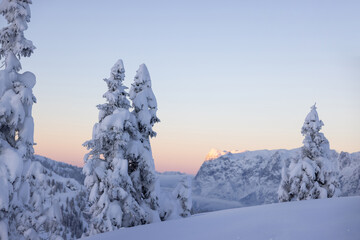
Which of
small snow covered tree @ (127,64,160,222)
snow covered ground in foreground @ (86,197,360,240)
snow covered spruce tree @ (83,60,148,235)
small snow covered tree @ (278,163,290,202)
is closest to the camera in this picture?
snow covered ground in foreground @ (86,197,360,240)

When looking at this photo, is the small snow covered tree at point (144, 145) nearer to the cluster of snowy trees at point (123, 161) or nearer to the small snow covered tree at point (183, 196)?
the cluster of snowy trees at point (123, 161)

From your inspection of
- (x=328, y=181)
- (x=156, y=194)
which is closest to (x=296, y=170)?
(x=328, y=181)

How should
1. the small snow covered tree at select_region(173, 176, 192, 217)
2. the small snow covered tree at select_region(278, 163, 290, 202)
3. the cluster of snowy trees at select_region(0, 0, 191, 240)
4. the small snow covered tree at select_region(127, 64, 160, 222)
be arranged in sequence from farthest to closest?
the small snow covered tree at select_region(278, 163, 290, 202)
the small snow covered tree at select_region(173, 176, 192, 217)
the small snow covered tree at select_region(127, 64, 160, 222)
the cluster of snowy trees at select_region(0, 0, 191, 240)

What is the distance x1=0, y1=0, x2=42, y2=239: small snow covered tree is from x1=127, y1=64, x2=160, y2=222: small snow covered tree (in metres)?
6.00

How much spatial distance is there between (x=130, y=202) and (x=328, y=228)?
12440 millimetres

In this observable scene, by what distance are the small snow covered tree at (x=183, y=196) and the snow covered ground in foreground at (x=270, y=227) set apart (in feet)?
35.0

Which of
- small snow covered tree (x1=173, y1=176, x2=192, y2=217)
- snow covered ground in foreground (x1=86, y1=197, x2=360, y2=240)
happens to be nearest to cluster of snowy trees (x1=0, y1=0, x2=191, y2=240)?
small snow covered tree (x1=173, y1=176, x2=192, y2=217)

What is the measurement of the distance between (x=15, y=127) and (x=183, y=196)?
10.5 metres

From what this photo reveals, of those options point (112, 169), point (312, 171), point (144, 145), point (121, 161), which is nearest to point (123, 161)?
point (121, 161)

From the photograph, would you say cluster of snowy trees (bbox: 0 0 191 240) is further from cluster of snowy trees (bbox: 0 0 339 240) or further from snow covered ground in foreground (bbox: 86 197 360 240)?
snow covered ground in foreground (bbox: 86 197 360 240)

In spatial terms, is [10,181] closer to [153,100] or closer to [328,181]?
[153,100]

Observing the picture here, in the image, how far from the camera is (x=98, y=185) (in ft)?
61.1

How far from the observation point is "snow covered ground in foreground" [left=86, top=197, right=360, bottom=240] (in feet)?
22.9

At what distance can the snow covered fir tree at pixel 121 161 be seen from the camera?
18.1 m
